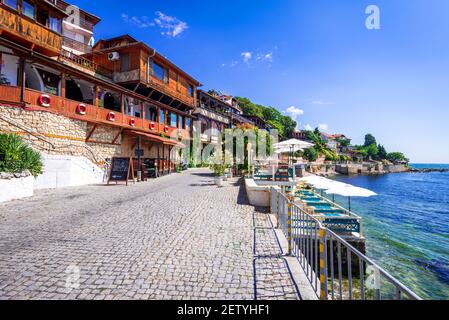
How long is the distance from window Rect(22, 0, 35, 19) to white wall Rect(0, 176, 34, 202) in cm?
1118

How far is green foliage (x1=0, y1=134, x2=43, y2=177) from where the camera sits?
888 cm

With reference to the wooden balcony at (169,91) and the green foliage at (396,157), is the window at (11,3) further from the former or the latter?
the green foliage at (396,157)

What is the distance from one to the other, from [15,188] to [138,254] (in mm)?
8426

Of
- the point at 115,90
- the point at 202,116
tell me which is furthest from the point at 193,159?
the point at 115,90

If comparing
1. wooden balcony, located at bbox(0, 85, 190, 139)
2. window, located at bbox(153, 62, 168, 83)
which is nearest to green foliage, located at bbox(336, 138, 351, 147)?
window, located at bbox(153, 62, 168, 83)

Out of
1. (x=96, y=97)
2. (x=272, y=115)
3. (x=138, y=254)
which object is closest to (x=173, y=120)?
(x=96, y=97)

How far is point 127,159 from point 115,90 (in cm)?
661

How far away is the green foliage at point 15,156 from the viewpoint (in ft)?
29.1

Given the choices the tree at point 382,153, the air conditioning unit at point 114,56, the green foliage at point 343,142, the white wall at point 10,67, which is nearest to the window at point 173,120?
the air conditioning unit at point 114,56

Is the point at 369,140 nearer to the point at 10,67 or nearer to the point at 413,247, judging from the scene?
the point at 413,247

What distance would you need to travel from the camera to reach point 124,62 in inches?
854

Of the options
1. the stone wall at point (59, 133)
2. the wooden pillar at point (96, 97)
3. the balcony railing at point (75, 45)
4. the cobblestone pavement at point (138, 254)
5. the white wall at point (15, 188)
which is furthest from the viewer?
the balcony railing at point (75, 45)

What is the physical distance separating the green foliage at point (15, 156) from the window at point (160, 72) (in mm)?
15447
